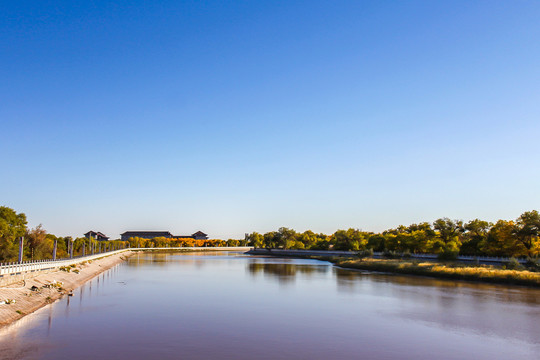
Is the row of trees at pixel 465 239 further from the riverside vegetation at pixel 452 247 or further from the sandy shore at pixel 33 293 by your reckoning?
the sandy shore at pixel 33 293

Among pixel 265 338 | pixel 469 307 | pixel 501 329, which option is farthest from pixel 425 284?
pixel 265 338

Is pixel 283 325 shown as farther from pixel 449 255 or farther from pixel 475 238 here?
pixel 475 238

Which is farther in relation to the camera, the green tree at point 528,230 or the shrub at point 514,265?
the green tree at point 528,230

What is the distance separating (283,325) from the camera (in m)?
34.5

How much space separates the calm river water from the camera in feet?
85.9

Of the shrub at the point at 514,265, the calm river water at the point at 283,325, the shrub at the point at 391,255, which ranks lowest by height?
the calm river water at the point at 283,325

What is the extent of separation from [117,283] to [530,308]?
55971 millimetres

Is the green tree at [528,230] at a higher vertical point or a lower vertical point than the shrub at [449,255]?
higher

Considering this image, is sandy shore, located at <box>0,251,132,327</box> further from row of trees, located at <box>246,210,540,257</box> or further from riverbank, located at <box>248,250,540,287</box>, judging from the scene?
row of trees, located at <box>246,210,540,257</box>

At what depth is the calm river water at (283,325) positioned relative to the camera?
85.9 ft

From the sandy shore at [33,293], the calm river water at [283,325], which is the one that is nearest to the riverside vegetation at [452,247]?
the calm river water at [283,325]

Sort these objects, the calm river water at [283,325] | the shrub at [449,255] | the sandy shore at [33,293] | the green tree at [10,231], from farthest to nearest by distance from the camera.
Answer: the shrub at [449,255] → the green tree at [10,231] → the sandy shore at [33,293] → the calm river water at [283,325]

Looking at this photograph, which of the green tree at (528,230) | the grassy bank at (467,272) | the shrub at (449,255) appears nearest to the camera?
the grassy bank at (467,272)

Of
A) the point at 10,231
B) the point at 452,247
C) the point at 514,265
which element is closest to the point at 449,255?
the point at 452,247
